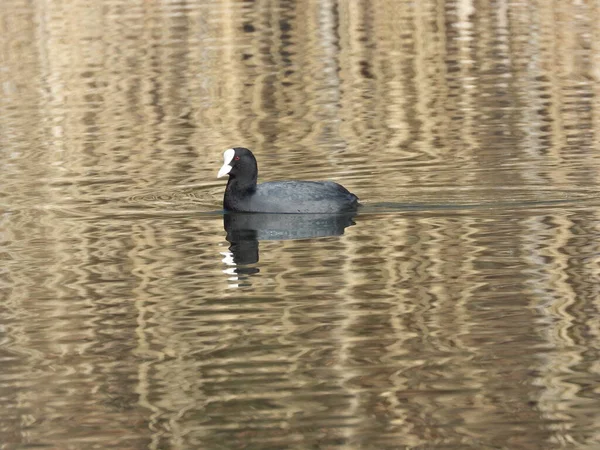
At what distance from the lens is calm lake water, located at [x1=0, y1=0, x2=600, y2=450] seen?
23.7 feet

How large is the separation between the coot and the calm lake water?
129 mm

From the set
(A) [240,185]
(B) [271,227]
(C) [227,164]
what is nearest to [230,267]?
(B) [271,227]

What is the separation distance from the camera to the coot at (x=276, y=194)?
12.1m

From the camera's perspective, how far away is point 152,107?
61.4ft

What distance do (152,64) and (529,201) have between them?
11360mm

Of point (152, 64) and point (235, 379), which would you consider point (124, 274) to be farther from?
point (152, 64)

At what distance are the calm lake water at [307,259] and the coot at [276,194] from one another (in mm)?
129

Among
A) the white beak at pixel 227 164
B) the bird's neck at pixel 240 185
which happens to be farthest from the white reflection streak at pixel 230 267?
the white beak at pixel 227 164

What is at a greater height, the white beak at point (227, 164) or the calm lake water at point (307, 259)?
the white beak at point (227, 164)

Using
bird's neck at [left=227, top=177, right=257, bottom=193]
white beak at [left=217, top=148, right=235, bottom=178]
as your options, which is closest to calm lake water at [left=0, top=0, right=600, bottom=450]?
bird's neck at [left=227, top=177, right=257, bottom=193]

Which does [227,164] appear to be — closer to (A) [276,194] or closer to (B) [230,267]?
(A) [276,194]

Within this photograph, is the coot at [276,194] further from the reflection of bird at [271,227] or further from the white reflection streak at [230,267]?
the white reflection streak at [230,267]

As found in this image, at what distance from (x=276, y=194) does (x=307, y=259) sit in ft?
5.99

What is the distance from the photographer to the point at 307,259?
1054 cm
